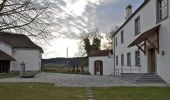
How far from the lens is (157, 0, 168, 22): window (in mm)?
22203

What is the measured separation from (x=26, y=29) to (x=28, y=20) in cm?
60

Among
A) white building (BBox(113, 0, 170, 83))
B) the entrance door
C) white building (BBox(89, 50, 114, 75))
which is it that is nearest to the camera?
white building (BBox(113, 0, 170, 83))

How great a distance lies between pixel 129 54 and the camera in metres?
35.9

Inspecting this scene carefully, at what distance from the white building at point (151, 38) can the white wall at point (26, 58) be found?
26.1 m

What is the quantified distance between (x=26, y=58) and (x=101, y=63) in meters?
13.4

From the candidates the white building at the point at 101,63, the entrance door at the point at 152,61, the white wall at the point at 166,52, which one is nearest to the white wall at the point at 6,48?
the white building at the point at 101,63

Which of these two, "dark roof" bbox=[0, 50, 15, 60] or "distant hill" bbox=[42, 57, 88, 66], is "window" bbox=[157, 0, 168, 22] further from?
"distant hill" bbox=[42, 57, 88, 66]

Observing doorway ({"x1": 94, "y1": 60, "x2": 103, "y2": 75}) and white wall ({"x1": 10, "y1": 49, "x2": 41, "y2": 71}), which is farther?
white wall ({"x1": 10, "y1": 49, "x2": 41, "y2": 71})

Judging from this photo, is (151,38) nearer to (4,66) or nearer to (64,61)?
(4,66)

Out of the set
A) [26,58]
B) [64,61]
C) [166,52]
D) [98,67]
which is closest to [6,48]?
[26,58]

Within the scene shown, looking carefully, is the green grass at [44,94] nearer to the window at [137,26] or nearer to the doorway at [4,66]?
the window at [137,26]

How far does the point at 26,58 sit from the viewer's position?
2281 inches

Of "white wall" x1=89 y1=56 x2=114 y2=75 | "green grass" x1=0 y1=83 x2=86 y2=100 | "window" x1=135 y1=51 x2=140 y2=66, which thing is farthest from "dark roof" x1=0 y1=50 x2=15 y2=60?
"green grass" x1=0 y1=83 x2=86 y2=100

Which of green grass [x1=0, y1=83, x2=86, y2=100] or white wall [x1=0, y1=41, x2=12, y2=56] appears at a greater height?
white wall [x1=0, y1=41, x2=12, y2=56]
